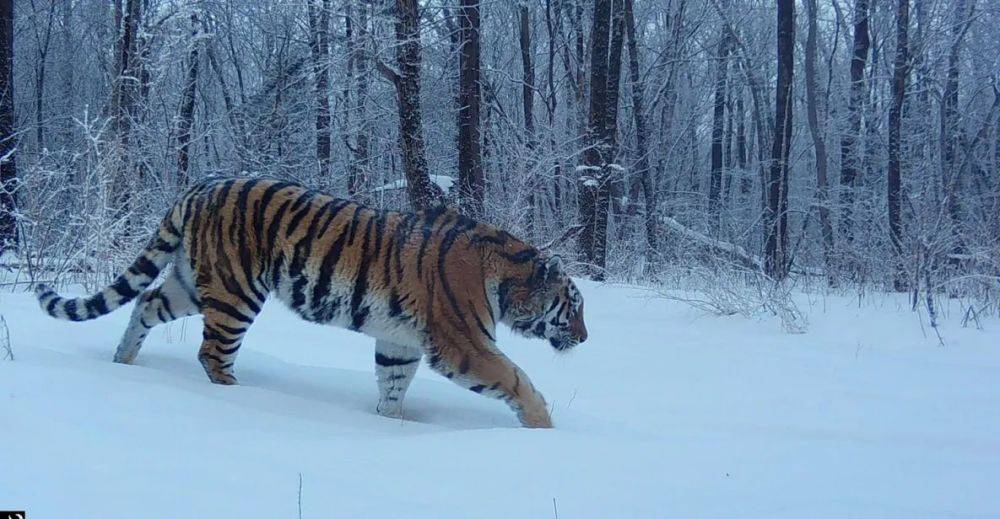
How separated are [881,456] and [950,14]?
1852 centimetres

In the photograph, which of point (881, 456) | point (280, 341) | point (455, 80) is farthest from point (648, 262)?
point (881, 456)

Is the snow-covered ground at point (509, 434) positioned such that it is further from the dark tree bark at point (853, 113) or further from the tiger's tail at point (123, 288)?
the dark tree bark at point (853, 113)

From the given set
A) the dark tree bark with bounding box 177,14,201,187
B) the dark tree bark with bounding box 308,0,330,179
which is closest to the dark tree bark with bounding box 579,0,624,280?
the dark tree bark with bounding box 308,0,330,179

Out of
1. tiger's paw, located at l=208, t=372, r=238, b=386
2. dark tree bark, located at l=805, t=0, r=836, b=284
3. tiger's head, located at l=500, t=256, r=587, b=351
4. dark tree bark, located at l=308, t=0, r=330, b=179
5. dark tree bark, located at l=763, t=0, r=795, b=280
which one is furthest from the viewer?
dark tree bark, located at l=805, t=0, r=836, b=284

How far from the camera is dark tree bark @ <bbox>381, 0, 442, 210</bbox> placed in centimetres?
1198

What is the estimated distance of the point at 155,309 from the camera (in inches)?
189

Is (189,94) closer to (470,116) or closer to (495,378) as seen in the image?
(470,116)

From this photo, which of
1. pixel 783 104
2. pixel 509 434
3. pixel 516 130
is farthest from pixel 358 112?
pixel 509 434

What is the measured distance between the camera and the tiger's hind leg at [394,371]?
4.54 m

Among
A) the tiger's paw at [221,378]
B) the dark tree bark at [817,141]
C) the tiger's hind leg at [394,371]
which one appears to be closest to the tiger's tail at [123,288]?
the tiger's paw at [221,378]

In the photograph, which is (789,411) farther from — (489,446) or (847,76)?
(847,76)

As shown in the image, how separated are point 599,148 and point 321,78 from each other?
761 centimetres

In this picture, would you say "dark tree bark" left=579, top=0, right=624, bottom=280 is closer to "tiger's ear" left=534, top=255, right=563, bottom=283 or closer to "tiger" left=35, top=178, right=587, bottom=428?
"tiger's ear" left=534, top=255, right=563, bottom=283

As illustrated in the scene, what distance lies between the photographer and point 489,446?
3.03 metres
